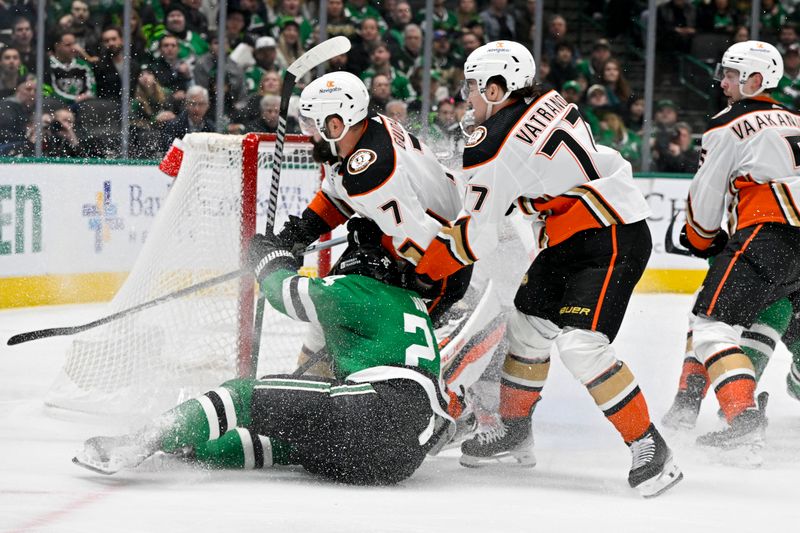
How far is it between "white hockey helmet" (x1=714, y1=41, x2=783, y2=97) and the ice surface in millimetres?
1099

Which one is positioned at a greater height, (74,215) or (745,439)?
(74,215)

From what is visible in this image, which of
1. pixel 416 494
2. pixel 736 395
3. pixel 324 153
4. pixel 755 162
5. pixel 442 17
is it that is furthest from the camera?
pixel 442 17

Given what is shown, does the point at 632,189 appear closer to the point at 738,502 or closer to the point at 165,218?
the point at 738,502

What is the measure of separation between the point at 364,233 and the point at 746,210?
3.85ft

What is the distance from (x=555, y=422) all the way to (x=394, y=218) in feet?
3.83

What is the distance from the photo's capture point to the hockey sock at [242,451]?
9.98ft

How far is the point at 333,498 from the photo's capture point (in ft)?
9.25

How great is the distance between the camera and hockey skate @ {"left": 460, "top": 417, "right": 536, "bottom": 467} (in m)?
3.36

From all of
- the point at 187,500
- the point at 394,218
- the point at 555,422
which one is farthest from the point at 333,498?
the point at 555,422

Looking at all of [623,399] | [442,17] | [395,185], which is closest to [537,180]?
[395,185]

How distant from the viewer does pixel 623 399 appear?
3.07m

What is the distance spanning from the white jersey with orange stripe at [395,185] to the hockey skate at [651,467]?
73 centimetres

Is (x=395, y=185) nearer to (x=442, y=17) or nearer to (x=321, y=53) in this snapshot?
(x=321, y=53)

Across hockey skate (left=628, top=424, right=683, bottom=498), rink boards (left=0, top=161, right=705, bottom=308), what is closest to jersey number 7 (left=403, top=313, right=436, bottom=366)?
hockey skate (left=628, top=424, right=683, bottom=498)
